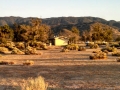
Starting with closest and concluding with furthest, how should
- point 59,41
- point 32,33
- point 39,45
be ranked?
point 39,45 → point 32,33 → point 59,41

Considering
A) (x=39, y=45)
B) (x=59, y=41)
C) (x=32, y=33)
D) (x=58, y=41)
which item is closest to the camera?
(x=39, y=45)

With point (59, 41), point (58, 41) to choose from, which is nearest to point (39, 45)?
point (58, 41)

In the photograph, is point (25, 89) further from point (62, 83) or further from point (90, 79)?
point (90, 79)

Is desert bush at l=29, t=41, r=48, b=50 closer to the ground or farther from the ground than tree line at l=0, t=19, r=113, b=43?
closer to the ground

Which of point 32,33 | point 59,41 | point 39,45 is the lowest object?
point 39,45

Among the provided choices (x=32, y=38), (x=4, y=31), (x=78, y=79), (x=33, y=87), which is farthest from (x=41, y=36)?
(x=33, y=87)

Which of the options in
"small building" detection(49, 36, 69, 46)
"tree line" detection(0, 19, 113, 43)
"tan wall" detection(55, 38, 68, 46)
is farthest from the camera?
"tan wall" detection(55, 38, 68, 46)

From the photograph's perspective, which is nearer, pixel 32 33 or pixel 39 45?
pixel 39 45

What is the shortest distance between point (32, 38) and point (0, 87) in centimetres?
5646

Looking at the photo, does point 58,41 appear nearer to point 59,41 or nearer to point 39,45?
point 59,41

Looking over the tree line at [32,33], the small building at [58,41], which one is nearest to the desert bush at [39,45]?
the tree line at [32,33]

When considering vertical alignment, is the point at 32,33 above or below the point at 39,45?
above

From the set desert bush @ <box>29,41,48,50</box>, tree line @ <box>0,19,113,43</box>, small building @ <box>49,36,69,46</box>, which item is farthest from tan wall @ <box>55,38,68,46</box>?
desert bush @ <box>29,41,48,50</box>

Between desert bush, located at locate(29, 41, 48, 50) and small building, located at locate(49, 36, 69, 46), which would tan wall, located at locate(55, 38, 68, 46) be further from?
desert bush, located at locate(29, 41, 48, 50)
